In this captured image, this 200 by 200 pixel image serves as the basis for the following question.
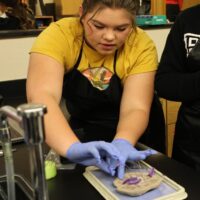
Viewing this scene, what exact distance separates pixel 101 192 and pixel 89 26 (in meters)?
0.50

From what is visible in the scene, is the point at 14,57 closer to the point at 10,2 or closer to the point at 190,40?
the point at 10,2

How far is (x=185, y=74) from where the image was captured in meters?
1.02

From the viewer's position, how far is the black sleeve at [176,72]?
3.29ft

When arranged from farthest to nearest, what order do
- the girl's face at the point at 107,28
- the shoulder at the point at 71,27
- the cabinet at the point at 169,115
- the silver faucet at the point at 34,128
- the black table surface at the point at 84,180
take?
1. the cabinet at the point at 169,115
2. the shoulder at the point at 71,27
3. the girl's face at the point at 107,28
4. the black table surface at the point at 84,180
5. the silver faucet at the point at 34,128

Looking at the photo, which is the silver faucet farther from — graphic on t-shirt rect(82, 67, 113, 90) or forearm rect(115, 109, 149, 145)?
graphic on t-shirt rect(82, 67, 113, 90)

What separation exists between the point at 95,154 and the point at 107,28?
38cm

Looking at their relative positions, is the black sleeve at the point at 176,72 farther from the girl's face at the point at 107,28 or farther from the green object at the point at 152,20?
the green object at the point at 152,20

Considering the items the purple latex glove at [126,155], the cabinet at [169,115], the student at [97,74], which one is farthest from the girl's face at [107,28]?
the cabinet at [169,115]

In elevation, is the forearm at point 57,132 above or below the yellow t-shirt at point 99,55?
below

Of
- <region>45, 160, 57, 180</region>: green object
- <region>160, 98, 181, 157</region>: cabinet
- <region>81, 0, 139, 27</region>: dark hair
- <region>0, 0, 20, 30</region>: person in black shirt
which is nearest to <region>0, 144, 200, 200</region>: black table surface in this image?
<region>45, 160, 57, 180</region>: green object

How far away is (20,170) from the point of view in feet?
2.71

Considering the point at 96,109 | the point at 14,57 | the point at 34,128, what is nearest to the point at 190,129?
the point at 96,109

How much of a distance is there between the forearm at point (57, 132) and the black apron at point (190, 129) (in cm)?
40

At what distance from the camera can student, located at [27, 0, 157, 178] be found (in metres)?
0.92
